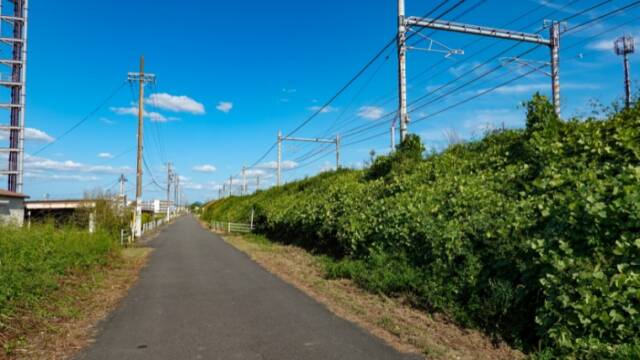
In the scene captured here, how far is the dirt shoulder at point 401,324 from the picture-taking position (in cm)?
582

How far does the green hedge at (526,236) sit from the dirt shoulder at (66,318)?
5.45 meters

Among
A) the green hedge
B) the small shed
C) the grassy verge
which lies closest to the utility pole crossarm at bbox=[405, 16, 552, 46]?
the green hedge

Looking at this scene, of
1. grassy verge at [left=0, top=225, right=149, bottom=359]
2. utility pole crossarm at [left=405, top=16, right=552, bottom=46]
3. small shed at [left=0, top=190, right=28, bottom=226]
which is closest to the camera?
grassy verge at [left=0, top=225, right=149, bottom=359]

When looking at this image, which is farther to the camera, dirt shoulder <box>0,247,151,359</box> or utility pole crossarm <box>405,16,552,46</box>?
utility pole crossarm <box>405,16,552,46</box>

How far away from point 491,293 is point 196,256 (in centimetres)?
1430

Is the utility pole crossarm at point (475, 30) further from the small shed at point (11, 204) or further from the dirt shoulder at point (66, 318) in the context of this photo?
the small shed at point (11, 204)

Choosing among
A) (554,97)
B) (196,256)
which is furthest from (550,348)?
(196,256)

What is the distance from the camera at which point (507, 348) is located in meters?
5.85

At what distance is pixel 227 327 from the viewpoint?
6.96 metres

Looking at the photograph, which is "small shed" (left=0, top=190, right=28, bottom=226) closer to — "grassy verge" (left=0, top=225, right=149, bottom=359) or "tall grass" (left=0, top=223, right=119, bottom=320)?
"tall grass" (left=0, top=223, right=119, bottom=320)

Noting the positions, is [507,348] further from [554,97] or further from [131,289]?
[554,97]

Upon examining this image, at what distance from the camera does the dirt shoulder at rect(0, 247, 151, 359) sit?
237 inches

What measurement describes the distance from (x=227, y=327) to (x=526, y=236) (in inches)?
189

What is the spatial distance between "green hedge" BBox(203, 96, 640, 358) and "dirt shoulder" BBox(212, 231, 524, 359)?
11.6 inches
